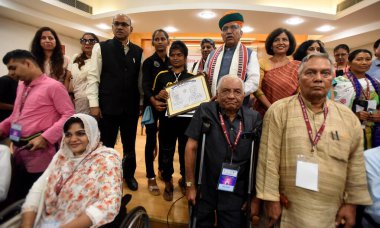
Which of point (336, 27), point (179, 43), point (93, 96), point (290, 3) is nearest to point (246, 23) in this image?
point (290, 3)

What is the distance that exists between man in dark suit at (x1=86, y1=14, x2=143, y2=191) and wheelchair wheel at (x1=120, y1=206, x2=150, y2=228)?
0.64 m

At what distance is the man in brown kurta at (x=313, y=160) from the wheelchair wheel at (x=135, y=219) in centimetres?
82

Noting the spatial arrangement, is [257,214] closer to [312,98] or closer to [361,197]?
[361,197]

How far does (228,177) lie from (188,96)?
83 cm

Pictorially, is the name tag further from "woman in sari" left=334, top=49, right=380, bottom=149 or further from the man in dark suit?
the man in dark suit

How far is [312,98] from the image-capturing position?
53.6 inches

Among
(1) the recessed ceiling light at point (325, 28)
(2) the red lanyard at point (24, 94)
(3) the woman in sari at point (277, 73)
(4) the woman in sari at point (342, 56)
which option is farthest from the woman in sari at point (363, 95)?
(1) the recessed ceiling light at point (325, 28)

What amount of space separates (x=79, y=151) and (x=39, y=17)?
5.10m

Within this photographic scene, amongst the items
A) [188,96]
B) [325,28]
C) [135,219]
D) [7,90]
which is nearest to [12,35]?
[7,90]

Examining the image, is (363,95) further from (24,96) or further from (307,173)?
(24,96)

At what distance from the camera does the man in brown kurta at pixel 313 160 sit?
4.27 feet

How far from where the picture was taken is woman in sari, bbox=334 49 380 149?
2.08 metres

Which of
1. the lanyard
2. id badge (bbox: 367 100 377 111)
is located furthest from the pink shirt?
id badge (bbox: 367 100 377 111)

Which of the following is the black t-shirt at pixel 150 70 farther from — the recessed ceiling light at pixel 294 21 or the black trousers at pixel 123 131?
the recessed ceiling light at pixel 294 21
